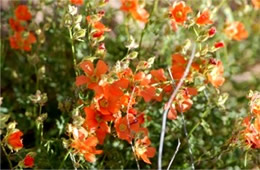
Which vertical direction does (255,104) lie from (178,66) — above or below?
below

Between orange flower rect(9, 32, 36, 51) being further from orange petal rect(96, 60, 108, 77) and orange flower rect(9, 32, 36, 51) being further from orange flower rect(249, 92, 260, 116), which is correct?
orange flower rect(249, 92, 260, 116)

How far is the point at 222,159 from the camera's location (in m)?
2.86

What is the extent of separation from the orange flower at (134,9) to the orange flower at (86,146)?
792 millimetres

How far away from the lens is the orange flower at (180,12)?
2623 millimetres

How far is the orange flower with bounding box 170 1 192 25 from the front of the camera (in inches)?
103

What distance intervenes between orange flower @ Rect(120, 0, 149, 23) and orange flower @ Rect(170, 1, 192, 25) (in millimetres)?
206

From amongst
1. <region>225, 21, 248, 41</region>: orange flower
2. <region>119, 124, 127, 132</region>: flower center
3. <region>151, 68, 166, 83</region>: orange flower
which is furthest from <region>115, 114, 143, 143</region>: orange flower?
<region>225, 21, 248, 41</region>: orange flower

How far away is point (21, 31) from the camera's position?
3.02 metres

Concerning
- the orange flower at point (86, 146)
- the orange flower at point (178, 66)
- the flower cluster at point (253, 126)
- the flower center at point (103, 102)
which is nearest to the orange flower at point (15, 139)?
the orange flower at point (86, 146)

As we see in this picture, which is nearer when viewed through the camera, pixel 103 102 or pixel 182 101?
pixel 103 102

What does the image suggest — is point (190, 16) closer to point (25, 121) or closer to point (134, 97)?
point (134, 97)

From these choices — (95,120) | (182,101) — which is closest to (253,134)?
(182,101)

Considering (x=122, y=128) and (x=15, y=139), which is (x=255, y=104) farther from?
(x=15, y=139)

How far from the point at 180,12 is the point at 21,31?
2.69 ft
